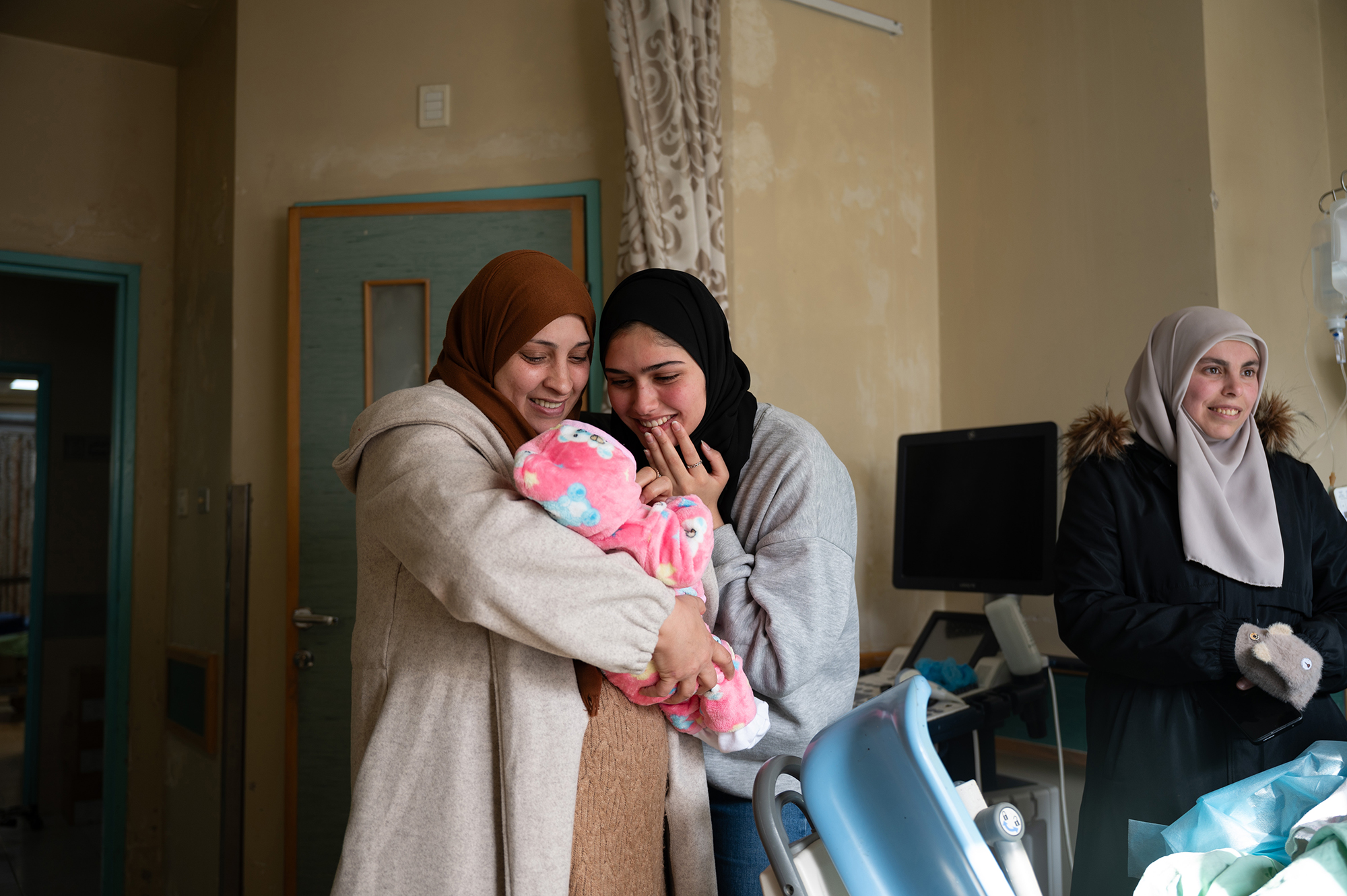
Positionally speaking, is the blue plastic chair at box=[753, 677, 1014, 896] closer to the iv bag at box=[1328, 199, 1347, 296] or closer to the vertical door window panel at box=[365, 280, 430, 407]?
the iv bag at box=[1328, 199, 1347, 296]

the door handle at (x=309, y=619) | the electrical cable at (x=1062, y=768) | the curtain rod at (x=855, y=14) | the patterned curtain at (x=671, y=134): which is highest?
the curtain rod at (x=855, y=14)

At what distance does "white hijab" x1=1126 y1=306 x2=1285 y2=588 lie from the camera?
5.66 feet

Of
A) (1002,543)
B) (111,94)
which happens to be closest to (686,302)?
(1002,543)

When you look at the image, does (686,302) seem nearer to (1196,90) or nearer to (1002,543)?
(1002,543)

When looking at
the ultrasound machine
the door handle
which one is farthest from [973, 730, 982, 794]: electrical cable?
the door handle

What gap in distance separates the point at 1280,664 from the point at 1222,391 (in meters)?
0.59

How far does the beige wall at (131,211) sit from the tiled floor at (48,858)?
21.3 inches

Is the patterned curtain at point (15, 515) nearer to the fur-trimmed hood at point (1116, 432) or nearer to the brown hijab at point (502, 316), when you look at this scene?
the brown hijab at point (502, 316)

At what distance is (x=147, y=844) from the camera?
3.34 metres

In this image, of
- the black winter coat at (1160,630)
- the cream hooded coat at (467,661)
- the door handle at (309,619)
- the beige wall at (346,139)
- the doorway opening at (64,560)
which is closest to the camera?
the cream hooded coat at (467,661)

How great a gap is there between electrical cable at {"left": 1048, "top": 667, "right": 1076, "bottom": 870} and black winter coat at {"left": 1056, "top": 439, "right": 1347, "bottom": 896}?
18.0 inches

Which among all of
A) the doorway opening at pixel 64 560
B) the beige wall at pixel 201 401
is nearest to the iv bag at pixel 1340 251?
the beige wall at pixel 201 401

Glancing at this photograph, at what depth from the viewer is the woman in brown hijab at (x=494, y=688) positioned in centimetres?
99

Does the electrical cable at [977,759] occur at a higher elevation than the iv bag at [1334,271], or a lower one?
lower
